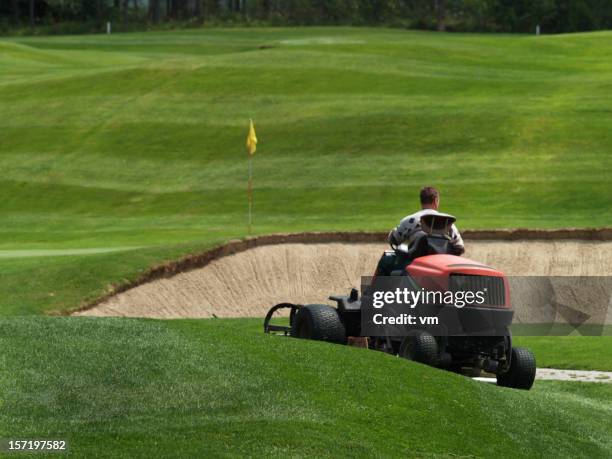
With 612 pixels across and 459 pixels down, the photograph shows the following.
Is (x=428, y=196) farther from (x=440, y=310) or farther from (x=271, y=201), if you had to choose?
(x=271, y=201)

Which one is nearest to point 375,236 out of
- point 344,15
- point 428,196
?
point 428,196

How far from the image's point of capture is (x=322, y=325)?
52.8 feet

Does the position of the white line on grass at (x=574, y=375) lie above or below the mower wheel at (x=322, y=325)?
below

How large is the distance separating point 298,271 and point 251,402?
1832cm

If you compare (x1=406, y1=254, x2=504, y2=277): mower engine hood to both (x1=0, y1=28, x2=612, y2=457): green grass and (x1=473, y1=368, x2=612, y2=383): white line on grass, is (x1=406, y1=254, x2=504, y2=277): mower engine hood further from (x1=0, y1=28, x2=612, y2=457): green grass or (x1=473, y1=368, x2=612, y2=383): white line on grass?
(x1=473, y1=368, x2=612, y2=383): white line on grass

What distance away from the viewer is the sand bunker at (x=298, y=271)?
2802 cm

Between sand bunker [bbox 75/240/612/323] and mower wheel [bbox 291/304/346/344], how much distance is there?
→ 428 inches

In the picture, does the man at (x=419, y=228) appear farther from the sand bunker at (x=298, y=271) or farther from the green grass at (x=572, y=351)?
the sand bunker at (x=298, y=271)

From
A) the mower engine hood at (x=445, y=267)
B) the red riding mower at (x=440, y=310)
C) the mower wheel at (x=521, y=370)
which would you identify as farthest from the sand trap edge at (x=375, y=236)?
the mower engine hood at (x=445, y=267)

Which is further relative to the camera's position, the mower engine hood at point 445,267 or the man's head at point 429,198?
the man's head at point 429,198

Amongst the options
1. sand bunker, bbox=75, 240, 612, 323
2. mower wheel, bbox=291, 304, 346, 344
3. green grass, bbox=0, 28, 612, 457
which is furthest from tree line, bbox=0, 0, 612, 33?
mower wheel, bbox=291, 304, 346, 344

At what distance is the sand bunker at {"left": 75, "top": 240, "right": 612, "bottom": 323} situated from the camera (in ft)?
91.9

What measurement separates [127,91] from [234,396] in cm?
4024

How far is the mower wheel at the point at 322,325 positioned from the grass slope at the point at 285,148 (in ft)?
31.6
